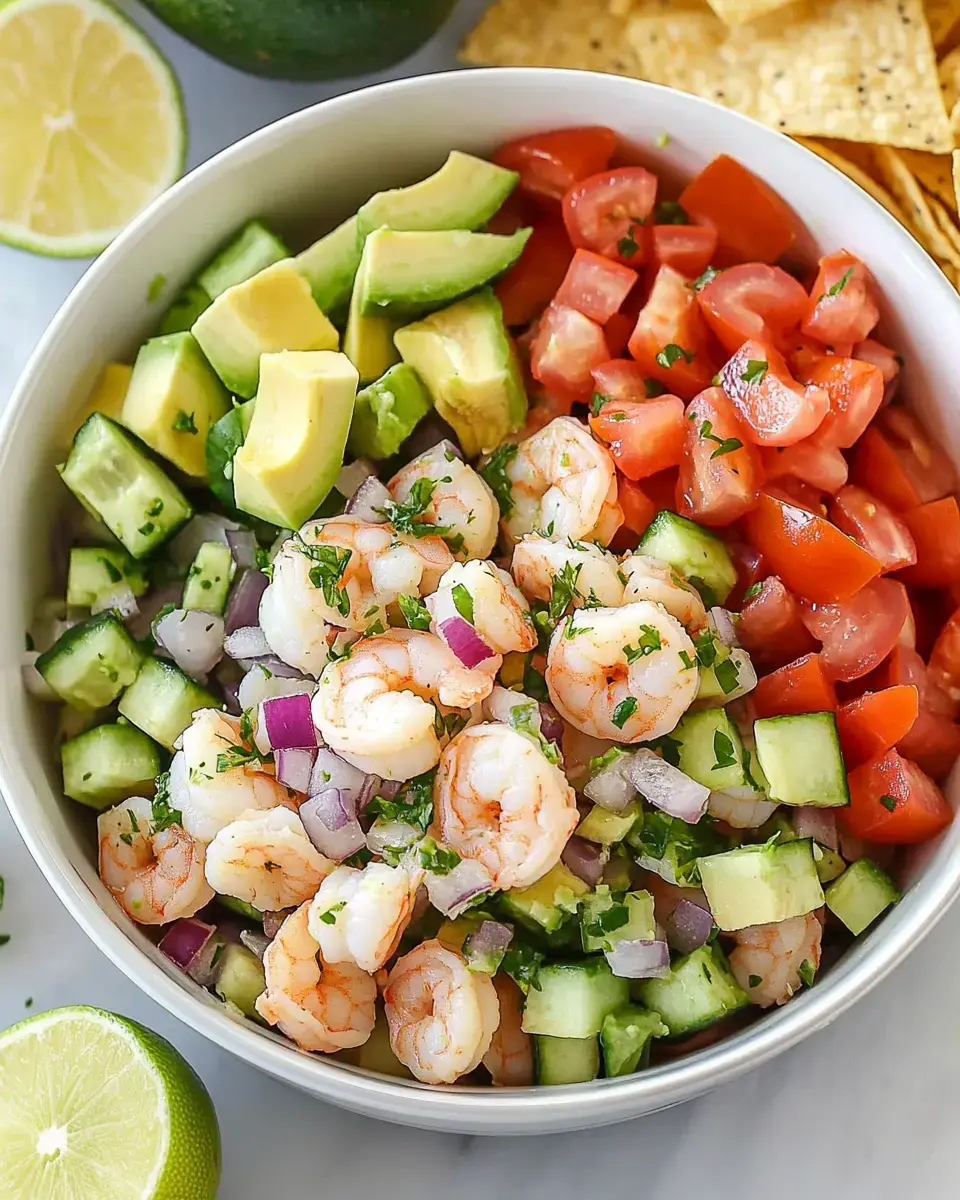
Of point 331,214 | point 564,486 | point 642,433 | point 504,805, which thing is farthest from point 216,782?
point 331,214

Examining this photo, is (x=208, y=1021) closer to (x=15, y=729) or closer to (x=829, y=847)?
(x=15, y=729)

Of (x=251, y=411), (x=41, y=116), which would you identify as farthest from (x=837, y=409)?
(x=41, y=116)

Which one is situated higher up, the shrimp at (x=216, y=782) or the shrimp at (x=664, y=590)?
the shrimp at (x=664, y=590)

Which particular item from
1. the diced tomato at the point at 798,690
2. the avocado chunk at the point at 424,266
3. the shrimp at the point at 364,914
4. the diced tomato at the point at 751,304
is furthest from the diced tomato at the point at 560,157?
the shrimp at the point at 364,914

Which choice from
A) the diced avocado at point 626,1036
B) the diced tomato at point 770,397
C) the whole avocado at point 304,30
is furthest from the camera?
the whole avocado at point 304,30

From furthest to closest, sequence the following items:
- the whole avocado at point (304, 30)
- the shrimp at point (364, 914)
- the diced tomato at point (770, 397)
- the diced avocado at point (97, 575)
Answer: the whole avocado at point (304, 30)
the diced avocado at point (97, 575)
the diced tomato at point (770, 397)
the shrimp at point (364, 914)

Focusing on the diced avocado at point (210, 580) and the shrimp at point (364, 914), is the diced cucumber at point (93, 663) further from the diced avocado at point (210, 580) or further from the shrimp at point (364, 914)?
the shrimp at point (364, 914)

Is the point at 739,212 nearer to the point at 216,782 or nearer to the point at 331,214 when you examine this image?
the point at 331,214

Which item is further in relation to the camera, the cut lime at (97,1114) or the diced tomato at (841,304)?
the diced tomato at (841,304)
